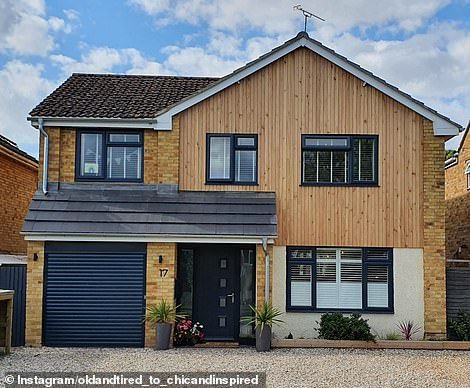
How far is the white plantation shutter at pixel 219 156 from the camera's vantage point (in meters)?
15.4

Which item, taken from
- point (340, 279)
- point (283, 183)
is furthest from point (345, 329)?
point (283, 183)

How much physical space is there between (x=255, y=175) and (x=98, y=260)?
13.3 ft

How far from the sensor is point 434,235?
49.4ft

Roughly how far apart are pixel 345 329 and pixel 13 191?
38.1 ft

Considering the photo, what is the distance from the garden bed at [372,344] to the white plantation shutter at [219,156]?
4.08 meters

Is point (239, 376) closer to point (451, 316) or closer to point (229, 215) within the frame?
point (229, 215)

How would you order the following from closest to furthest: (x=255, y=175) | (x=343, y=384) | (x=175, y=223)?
(x=343, y=384) → (x=175, y=223) → (x=255, y=175)

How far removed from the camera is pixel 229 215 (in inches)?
576

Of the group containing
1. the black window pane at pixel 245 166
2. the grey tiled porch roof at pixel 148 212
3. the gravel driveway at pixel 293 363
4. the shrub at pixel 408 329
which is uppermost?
the black window pane at pixel 245 166

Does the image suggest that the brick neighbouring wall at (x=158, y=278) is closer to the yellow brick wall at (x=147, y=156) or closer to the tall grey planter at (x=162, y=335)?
the tall grey planter at (x=162, y=335)

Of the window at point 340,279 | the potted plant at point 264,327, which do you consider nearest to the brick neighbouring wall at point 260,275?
the potted plant at point 264,327

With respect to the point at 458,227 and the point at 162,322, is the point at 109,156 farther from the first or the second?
the point at 458,227

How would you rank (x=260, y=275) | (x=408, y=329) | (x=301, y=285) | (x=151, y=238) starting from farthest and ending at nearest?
(x=301, y=285) < (x=408, y=329) < (x=260, y=275) < (x=151, y=238)

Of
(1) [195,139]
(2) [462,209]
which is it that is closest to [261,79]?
(1) [195,139]
